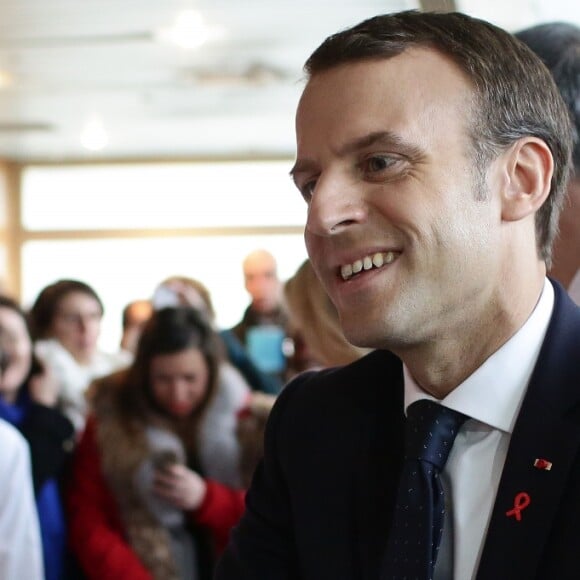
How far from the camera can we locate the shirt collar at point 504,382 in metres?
1.11

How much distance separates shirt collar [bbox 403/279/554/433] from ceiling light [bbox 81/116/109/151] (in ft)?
32.6

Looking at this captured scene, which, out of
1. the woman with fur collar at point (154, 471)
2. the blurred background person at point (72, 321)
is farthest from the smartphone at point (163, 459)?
the blurred background person at point (72, 321)

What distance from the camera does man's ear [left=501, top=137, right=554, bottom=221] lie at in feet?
3.73

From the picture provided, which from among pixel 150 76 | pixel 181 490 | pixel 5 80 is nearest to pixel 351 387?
pixel 181 490

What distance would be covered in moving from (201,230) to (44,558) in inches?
382

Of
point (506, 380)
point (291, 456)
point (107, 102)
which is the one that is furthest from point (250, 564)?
point (107, 102)

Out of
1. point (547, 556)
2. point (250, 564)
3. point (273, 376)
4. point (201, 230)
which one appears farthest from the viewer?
point (201, 230)

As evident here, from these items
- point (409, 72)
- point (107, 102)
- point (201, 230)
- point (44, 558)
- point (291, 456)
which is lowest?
point (44, 558)

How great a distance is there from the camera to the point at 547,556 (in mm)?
1005

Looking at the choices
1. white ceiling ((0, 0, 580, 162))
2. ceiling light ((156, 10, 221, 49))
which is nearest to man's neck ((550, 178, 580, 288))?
white ceiling ((0, 0, 580, 162))

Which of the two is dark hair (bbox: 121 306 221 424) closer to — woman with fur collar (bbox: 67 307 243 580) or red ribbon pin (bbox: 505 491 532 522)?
woman with fur collar (bbox: 67 307 243 580)

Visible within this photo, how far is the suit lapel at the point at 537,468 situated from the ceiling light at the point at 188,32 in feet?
21.6

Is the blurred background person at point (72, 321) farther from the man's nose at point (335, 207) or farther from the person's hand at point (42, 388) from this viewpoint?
the man's nose at point (335, 207)

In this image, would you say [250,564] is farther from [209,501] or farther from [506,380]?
[209,501]
